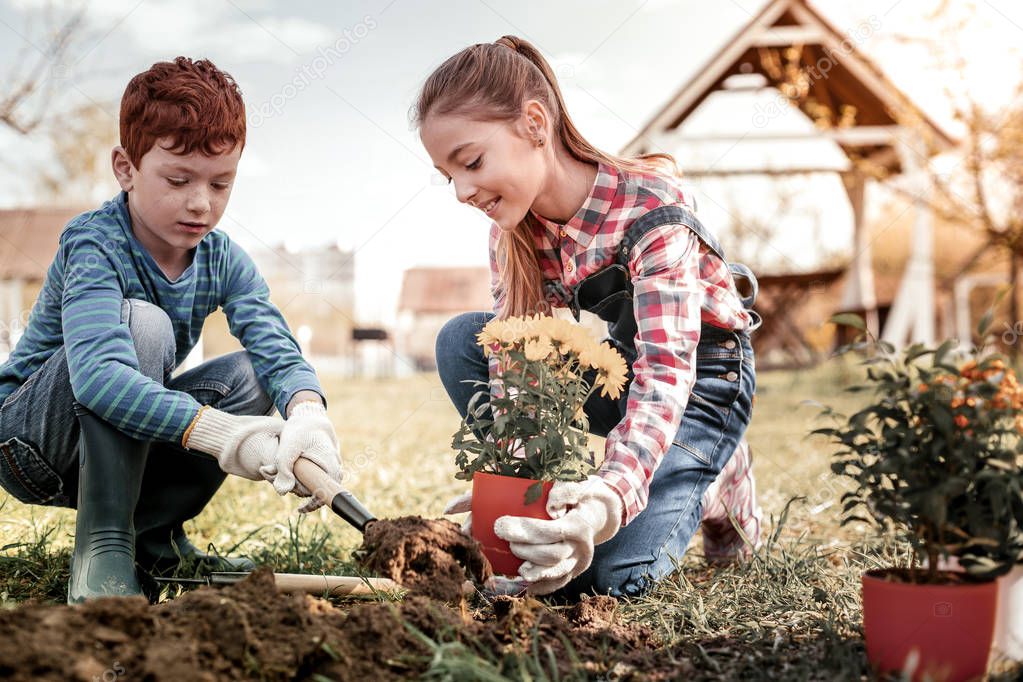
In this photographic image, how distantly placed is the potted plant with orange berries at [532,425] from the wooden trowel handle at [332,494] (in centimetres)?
22

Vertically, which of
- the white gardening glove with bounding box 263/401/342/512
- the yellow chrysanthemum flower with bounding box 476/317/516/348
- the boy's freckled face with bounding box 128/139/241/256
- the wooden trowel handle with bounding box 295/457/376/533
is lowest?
the wooden trowel handle with bounding box 295/457/376/533

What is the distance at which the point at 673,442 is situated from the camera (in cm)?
211

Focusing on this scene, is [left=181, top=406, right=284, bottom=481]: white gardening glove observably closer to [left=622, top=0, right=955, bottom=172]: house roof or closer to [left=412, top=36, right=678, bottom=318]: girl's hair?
[left=412, top=36, right=678, bottom=318]: girl's hair

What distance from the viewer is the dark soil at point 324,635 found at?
1071 millimetres

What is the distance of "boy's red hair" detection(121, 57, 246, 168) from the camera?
6.21 ft

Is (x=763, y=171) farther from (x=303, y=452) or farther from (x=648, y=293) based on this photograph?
(x=303, y=452)

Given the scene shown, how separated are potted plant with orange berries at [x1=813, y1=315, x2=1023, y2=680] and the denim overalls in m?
0.75

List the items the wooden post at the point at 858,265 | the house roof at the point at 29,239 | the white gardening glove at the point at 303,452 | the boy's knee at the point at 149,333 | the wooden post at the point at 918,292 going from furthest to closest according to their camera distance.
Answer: the wooden post at the point at 858,265, the wooden post at the point at 918,292, the house roof at the point at 29,239, the boy's knee at the point at 149,333, the white gardening glove at the point at 303,452

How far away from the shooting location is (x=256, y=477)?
1.74m

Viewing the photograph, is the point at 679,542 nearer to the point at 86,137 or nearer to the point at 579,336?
the point at 579,336

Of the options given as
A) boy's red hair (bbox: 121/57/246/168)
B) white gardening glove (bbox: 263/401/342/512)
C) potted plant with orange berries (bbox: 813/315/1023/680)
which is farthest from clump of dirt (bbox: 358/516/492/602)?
boy's red hair (bbox: 121/57/246/168)

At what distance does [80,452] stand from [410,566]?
0.81 m

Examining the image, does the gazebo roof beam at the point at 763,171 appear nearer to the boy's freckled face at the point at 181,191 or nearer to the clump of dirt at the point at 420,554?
the boy's freckled face at the point at 181,191

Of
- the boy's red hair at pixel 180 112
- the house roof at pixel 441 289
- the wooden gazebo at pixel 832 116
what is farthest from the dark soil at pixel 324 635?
the house roof at pixel 441 289
